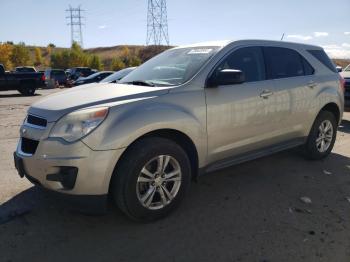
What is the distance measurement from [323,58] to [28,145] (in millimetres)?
4416

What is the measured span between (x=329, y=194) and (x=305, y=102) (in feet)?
4.48

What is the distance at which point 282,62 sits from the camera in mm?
4938

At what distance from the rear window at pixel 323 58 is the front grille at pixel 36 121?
3.96m

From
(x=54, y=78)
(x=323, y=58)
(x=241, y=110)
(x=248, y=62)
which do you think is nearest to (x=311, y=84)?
(x=323, y=58)

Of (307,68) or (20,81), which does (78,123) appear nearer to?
(307,68)

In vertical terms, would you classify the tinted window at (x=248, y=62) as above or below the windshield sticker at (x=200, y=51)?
below

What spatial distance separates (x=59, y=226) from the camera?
11.7 ft

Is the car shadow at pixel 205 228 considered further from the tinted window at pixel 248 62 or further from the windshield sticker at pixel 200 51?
the windshield sticker at pixel 200 51

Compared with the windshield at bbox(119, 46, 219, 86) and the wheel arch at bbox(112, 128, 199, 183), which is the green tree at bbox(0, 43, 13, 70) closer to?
the windshield at bbox(119, 46, 219, 86)

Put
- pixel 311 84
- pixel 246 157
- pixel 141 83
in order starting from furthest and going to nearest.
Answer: pixel 311 84 → pixel 246 157 → pixel 141 83

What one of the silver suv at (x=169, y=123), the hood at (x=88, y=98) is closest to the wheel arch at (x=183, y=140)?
the silver suv at (x=169, y=123)

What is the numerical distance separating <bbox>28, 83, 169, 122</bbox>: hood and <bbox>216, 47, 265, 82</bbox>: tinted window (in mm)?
1010

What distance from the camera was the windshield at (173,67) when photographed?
4.03 m

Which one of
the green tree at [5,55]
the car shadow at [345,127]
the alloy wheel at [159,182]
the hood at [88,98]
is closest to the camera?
the hood at [88,98]
